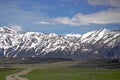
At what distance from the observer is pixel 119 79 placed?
85375 millimetres

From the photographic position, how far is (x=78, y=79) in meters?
89.4

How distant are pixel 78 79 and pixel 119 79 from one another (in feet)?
36.0
